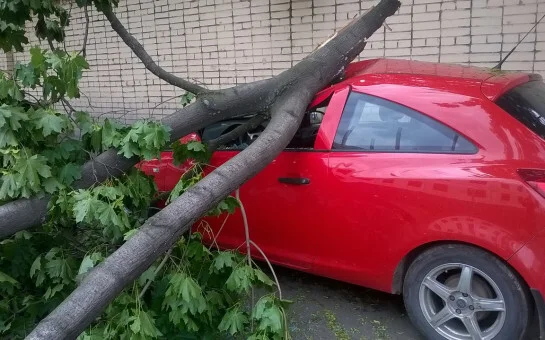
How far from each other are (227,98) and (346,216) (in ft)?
3.86

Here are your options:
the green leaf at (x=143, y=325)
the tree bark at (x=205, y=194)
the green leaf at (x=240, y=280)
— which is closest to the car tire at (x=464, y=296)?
the green leaf at (x=240, y=280)

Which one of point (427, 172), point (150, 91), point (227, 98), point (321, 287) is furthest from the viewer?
point (150, 91)

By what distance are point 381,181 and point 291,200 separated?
65 cm

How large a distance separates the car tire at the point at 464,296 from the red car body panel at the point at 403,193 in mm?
87

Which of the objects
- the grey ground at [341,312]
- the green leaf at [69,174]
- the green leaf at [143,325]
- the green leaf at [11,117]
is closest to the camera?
the green leaf at [143,325]

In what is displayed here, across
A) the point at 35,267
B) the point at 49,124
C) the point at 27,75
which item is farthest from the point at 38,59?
the point at 35,267

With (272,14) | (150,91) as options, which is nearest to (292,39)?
(272,14)

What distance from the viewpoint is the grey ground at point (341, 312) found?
3.07 m

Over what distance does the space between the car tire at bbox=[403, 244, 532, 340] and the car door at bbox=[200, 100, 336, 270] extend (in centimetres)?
70

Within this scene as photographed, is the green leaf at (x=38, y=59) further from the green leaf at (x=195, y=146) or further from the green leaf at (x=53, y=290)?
the green leaf at (x=53, y=290)

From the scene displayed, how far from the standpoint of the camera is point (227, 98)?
3.37 metres

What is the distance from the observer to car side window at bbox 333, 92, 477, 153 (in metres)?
2.77

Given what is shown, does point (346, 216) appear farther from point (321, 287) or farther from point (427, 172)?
point (321, 287)

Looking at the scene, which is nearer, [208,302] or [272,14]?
[208,302]
